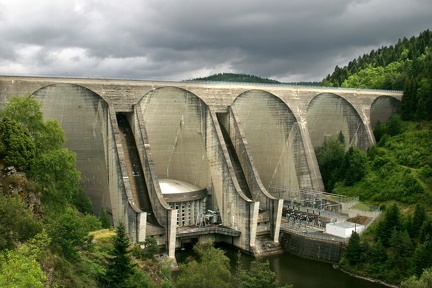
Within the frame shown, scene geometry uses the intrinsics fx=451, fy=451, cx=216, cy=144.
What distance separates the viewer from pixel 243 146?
40969mm

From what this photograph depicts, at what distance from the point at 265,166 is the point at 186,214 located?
11.9 metres

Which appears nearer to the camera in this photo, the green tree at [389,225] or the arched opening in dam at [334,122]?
the green tree at [389,225]

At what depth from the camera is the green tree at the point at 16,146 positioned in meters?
21.2

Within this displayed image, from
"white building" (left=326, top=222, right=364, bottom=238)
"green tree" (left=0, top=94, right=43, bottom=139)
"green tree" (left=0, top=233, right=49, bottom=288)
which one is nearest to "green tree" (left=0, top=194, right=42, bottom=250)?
"green tree" (left=0, top=233, right=49, bottom=288)

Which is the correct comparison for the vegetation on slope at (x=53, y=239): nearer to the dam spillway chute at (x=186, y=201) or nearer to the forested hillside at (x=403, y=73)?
the dam spillway chute at (x=186, y=201)

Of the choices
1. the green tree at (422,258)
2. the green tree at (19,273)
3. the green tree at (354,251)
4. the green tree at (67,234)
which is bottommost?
the green tree at (354,251)

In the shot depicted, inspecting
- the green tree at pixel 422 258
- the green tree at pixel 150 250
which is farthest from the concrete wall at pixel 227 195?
the green tree at pixel 422 258

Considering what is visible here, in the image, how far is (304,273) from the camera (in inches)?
1259

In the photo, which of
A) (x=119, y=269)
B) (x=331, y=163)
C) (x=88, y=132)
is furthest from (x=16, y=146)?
(x=331, y=163)

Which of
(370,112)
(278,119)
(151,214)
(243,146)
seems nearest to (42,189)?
(151,214)

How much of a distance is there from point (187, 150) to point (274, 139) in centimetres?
990

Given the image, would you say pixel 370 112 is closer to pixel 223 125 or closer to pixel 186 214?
pixel 223 125

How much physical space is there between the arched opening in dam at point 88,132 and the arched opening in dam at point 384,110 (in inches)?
1297

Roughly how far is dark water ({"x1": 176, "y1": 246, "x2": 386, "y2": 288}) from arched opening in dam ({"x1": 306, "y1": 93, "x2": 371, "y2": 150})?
1913 cm
